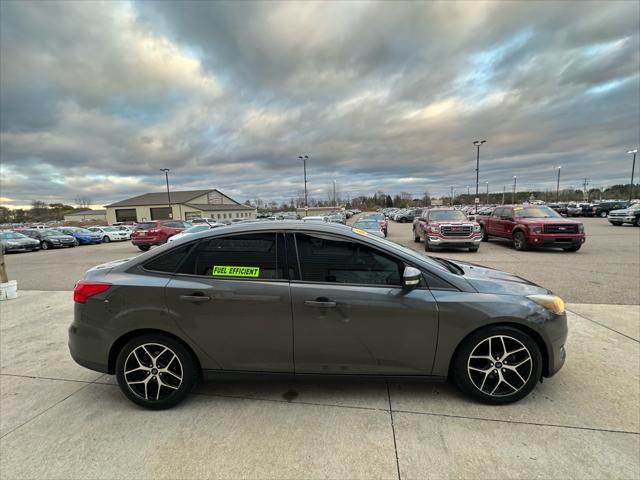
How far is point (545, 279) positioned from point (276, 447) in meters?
7.51

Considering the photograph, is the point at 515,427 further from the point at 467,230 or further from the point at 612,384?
the point at 467,230

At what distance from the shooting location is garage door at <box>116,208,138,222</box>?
74125mm

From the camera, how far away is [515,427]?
234 cm

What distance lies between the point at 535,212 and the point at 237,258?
13.8 m

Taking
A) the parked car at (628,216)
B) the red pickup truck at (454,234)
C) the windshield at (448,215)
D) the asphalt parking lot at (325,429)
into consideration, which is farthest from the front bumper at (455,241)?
the parked car at (628,216)

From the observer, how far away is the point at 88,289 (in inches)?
107

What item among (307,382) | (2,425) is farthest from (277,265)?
(2,425)

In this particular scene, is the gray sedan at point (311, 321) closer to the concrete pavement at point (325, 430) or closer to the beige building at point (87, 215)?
the concrete pavement at point (325, 430)

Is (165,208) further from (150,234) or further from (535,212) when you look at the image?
(535,212)

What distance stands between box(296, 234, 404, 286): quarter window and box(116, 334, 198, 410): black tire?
1.29 meters

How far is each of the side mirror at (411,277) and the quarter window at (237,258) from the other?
3.39 feet

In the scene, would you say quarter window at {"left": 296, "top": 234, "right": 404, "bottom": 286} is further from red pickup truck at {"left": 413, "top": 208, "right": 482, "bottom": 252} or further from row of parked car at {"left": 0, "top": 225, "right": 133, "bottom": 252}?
row of parked car at {"left": 0, "top": 225, "right": 133, "bottom": 252}

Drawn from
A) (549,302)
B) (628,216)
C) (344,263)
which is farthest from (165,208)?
(549,302)

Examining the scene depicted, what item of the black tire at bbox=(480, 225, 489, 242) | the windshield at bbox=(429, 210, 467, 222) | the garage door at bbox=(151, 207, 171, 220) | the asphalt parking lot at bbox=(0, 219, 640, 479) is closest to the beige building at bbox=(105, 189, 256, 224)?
the garage door at bbox=(151, 207, 171, 220)
